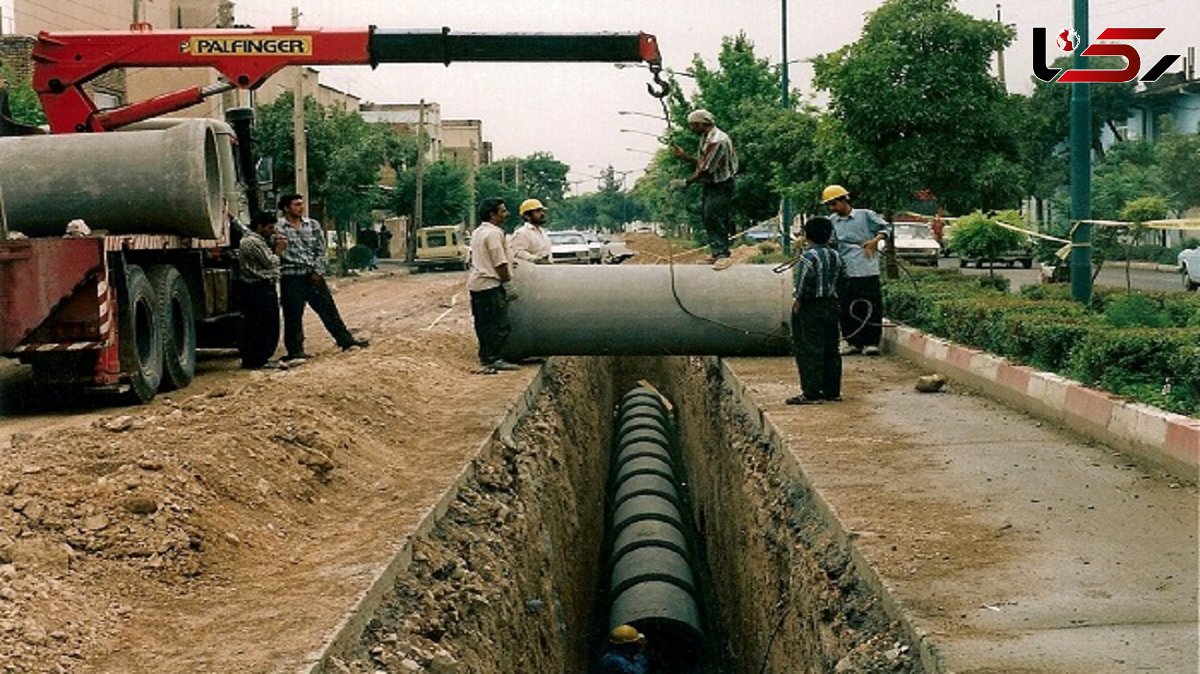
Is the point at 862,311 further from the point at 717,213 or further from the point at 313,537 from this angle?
the point at 313,537

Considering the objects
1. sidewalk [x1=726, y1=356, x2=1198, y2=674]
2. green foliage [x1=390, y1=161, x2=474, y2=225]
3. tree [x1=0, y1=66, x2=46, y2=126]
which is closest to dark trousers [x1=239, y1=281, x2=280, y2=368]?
sidewalk [x1=726, y1=356, x2=1198, y2=674]

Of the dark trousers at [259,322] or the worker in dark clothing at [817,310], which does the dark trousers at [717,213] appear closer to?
the worker in dark clothing at [817,310]

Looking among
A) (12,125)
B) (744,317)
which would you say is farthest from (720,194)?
(12,125)

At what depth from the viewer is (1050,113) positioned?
149ft

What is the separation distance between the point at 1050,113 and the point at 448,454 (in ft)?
129

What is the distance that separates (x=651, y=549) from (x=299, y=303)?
4.61m

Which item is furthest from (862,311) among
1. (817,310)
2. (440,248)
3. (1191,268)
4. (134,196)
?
(440,248)

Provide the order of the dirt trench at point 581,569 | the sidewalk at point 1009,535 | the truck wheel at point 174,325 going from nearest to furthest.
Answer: the sidewalk at point 1009,535 → the dirt trench at point 581,569 → the truck wheel at point 174,325

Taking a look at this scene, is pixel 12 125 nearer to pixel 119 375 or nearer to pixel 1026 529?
pixel 119 375

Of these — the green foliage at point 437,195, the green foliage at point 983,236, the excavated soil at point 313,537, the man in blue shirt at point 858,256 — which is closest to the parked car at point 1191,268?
the green foliage at point 983,236

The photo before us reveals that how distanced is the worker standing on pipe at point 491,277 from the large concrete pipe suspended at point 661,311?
209 millimetres

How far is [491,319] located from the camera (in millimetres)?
13031

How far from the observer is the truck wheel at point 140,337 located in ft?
37.8

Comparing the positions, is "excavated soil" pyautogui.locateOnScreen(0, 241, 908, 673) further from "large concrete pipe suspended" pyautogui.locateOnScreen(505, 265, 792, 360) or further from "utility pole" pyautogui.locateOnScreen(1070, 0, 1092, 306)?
"utility pole" pyautogui.locateOnScreen(1070, 0, 1092, 306)
